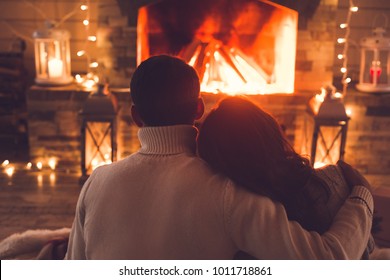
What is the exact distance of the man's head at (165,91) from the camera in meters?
1.14

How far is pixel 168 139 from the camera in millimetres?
1171

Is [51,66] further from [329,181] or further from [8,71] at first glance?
[329,181]

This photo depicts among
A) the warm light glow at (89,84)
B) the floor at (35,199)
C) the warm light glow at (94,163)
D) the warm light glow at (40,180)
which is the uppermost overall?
the warm light glow at (89,84)

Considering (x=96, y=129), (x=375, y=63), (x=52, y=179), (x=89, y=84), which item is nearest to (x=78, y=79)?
(x=89, y=84)

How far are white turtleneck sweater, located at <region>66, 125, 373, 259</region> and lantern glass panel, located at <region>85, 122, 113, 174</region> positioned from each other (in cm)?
181

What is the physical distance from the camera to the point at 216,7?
3.27m

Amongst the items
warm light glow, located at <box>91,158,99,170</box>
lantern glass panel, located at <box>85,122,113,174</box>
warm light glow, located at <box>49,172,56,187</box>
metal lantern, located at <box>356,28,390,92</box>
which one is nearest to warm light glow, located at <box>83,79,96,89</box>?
lantern glass panel, located at <box>85,122,113,174</box>

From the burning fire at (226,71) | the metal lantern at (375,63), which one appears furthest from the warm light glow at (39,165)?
the metal lantern at (375,63)

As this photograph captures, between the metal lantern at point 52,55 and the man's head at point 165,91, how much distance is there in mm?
2276

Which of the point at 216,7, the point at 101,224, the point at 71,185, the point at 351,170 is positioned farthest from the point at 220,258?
the point at 216,7

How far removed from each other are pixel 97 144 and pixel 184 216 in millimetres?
2030

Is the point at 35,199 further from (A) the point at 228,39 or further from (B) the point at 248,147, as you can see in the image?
(B) the point at 248,147

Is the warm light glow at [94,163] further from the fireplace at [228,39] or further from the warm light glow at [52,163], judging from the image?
the fireplace at [228,39]
